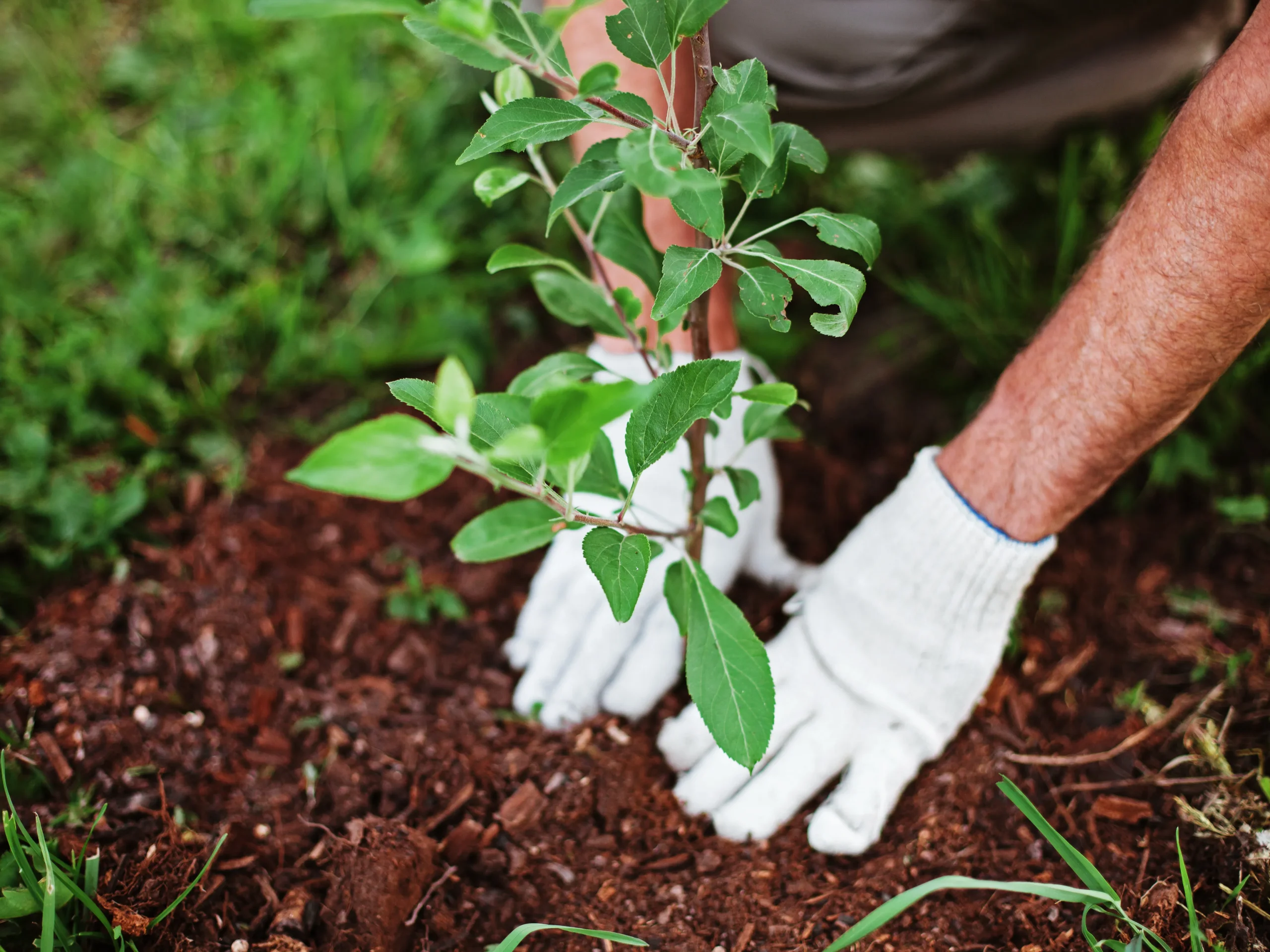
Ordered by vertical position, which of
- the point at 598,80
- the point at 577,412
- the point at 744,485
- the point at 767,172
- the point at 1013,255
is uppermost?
the point at 598,80

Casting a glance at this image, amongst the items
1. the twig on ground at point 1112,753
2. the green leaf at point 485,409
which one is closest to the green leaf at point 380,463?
the green leaf at point 485,409

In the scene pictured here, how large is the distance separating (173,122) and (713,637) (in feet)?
7.66

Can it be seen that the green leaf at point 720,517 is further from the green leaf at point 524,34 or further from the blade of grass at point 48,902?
the blade of grass at point 48,902

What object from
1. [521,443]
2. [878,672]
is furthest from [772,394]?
[878,672]

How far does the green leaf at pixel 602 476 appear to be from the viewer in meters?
1.04

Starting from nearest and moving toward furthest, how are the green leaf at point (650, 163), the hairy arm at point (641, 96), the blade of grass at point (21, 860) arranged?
the green leaf at point (650, 163)
the blade of grass at point (21, 860)
the hairy arm at point (641, 96)

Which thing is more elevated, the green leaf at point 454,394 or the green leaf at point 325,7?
the green leaf at point 325,7

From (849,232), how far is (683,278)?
205 mm

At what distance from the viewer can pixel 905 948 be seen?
1.19 meters

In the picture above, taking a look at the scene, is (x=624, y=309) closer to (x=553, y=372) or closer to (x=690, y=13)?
(x=553, y=372)

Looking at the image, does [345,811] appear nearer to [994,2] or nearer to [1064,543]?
[1064,543]

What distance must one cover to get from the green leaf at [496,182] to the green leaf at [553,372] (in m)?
0.20

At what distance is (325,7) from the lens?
2.07ft

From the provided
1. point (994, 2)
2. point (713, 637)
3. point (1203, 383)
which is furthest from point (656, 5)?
point (994, 2)
